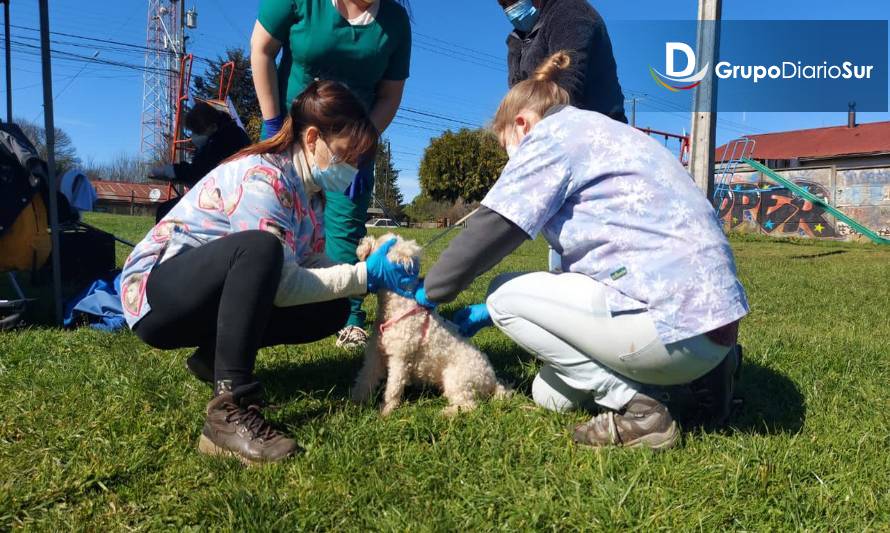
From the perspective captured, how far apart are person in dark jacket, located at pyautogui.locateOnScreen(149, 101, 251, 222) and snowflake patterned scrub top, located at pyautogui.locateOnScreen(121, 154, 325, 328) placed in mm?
2282

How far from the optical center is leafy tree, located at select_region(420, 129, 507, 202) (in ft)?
105

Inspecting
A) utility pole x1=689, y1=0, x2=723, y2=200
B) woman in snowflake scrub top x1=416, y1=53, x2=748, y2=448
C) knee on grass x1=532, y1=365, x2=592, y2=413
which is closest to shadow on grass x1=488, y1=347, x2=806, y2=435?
knee on grass x1=532, y1=365, x2=592, y2=413

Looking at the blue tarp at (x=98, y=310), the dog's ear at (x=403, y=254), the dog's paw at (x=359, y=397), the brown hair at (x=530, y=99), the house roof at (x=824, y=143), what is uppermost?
the house roof at (x=824, y=143)

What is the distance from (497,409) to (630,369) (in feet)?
2.19

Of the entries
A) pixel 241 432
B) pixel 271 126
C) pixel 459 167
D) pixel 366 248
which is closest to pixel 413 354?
pixel 366 248

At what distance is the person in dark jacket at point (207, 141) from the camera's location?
4582mm

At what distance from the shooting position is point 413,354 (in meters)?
2.69

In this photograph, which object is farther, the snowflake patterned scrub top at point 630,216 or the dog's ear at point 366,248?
the dog's ear at point 366,248

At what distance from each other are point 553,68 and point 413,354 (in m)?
1.34

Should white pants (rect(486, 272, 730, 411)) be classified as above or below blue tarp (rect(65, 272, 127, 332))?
above

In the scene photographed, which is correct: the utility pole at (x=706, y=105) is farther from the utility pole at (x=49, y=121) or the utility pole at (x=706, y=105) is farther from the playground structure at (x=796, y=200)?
the playground structure at (x=796, y=200)

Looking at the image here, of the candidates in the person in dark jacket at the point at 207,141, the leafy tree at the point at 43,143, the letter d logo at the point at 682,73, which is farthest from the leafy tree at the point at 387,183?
the person in dark jacket at the point at 207,141

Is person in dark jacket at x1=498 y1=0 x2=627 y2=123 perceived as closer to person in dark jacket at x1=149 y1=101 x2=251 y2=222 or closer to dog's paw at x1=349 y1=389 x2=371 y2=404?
dog's paw at x1=349 y1=389 x2=371 y2=404

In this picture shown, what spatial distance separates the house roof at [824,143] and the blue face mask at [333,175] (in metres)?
27.9
